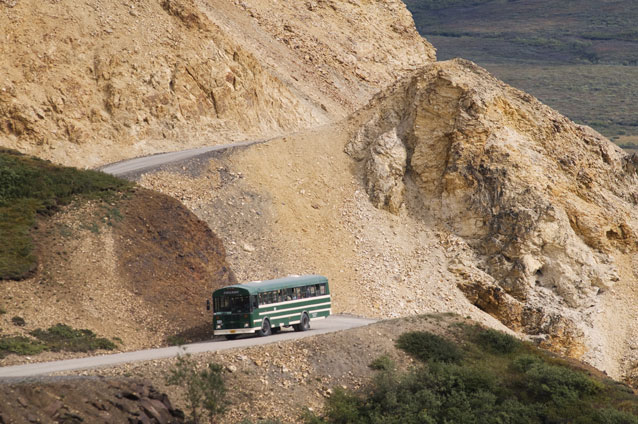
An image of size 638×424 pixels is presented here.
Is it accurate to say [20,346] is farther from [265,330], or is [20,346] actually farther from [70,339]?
[265,330]

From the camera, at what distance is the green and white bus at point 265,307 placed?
29.4 meters

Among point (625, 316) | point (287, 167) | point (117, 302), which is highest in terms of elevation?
point (287, 167)

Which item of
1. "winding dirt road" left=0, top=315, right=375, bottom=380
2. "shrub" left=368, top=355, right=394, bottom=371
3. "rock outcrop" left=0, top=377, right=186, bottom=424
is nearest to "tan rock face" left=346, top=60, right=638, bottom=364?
"winding dirt road" left=0, top=315, right=375, bottom=380

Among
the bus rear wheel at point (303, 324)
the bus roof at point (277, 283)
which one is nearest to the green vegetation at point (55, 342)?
the bus roof at point (277, 283)

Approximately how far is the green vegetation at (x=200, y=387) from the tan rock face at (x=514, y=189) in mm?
22323

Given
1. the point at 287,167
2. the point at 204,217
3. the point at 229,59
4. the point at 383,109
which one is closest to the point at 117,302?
the point at 204,217

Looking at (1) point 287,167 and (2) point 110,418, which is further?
(1) point 287,167

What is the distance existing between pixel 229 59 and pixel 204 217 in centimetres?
1809

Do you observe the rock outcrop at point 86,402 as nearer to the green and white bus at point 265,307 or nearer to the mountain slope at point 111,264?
the mountain slope at point 111,264

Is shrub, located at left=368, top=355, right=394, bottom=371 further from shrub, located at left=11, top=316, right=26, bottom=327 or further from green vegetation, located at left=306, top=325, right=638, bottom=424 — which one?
shrub, located at left=11, top=316, right=26, bottom=327

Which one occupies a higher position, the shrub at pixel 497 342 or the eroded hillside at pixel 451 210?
the eroded hillside at pixel 451 210

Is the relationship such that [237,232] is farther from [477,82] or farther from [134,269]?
[477,82]

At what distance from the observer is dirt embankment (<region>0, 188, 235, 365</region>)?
1156 inches

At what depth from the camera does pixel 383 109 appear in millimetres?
49594
